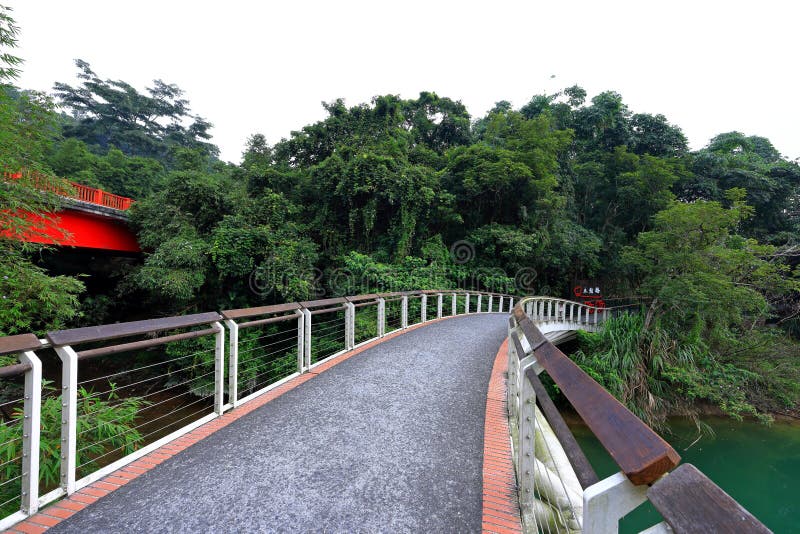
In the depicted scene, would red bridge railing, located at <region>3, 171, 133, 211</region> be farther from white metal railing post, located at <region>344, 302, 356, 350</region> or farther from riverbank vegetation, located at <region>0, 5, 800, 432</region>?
white metal railing post, located at <region>344, 302, 356, 350</region>

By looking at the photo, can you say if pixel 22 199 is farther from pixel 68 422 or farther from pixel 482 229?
pixel 482 229

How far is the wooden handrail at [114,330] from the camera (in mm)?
2053

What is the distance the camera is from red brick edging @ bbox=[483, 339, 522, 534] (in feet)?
6.40

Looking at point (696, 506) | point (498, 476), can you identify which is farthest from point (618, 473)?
point (498, 476)

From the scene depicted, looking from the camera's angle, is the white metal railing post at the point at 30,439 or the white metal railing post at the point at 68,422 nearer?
the white metal railing post at the point at 30,439

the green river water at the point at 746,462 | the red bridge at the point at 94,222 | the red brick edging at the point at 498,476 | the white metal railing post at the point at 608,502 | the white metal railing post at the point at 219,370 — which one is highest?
the red bridge at the point at 94,222

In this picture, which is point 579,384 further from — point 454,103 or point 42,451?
point 454,103

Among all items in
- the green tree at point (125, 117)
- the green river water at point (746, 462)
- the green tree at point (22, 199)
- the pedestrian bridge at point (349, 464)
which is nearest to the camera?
the pedestrian bridge at point (349, 464)

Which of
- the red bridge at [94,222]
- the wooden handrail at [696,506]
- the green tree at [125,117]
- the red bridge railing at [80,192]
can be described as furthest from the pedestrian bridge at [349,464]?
the green tree at [125,117]

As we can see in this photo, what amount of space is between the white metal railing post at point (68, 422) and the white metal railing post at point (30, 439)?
14 cm

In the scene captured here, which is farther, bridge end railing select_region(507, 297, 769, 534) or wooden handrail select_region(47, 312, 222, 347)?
wooden handrail select_region(47, 312, 222, 347)

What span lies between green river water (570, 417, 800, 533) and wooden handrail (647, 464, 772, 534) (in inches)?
326

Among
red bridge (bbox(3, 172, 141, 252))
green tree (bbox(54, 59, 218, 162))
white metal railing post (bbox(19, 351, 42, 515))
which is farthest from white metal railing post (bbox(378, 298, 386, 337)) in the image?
green tree (bbox(54, 59, 218, 162))

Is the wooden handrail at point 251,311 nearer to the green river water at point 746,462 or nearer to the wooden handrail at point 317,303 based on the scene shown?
the wooden handrail at point 317,303
